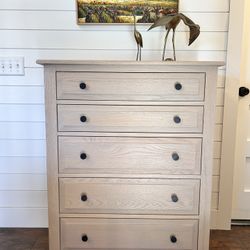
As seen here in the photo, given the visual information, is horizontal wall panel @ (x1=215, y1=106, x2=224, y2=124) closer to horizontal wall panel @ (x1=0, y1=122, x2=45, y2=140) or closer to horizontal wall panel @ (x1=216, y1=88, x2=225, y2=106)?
horizontal wall panel @ (x1=216, y1=88, x2=225, y2=106)

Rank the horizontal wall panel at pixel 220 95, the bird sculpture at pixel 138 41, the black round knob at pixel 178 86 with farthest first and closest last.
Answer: the horizontal wall panel at pixel 220 95
the bird sculpture at pixel 138 41
the black round knob at pixel 178 86

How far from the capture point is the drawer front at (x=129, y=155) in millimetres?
1471

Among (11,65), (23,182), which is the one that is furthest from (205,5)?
(23,182)

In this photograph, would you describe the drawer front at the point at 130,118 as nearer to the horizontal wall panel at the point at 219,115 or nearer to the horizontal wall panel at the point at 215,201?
the horizontal wall panel at the point at 219,115

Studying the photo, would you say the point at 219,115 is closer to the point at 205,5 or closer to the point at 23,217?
the point at 205,5

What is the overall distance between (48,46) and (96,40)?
326mm

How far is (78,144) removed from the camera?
1481 millimetres

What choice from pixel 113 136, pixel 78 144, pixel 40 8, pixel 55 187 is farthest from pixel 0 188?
pixel 40 8

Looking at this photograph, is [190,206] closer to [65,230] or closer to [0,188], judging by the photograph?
[65,230]

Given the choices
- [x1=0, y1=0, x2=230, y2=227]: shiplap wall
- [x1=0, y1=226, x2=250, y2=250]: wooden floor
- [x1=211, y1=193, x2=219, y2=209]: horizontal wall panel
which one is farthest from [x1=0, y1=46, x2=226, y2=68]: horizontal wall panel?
[x1=0, y1=226, x2=250, y2=250]: wooden floor

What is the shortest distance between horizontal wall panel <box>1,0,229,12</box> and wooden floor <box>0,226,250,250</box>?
60.7 inches

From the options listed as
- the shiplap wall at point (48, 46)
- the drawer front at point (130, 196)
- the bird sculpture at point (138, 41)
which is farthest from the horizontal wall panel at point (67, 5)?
the drawer front at point (130, 196)

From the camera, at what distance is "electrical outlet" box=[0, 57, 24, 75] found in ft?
6.29

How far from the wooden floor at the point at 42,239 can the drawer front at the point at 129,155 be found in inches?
28.3
